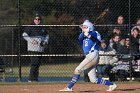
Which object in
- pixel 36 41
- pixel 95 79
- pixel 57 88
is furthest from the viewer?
pixel 36 41

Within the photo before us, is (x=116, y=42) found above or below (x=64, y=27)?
below

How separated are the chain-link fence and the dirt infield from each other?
1.87 m

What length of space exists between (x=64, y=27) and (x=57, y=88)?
15.3ft

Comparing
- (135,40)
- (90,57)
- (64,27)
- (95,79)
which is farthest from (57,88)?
(64,27)

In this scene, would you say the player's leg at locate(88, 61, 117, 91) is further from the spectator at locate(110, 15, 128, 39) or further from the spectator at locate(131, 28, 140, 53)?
the spectator at locate(110, 15, 128, 39)

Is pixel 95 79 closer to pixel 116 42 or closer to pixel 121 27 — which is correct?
pixel 116 42

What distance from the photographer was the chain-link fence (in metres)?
18.1

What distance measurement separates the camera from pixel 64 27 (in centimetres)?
1934

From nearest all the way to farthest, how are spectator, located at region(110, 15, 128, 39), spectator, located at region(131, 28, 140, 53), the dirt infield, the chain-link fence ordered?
the dirt infield < spectator, located at region(131, 28, 140, 53) < spectator, located at region(110, 15, 128, 39) < the chain-link fence

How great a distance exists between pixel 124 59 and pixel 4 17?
791cm

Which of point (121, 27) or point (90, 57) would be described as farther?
point (121, 27)

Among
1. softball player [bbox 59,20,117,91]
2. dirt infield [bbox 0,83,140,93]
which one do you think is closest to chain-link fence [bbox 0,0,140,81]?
dirt infield [bbox 0,83,140,93]

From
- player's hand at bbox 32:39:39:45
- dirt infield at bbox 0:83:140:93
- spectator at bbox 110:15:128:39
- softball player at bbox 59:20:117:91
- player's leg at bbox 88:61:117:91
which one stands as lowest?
dirt infield at bbox 0:83:140:93

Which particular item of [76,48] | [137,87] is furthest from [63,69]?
[137,87]
